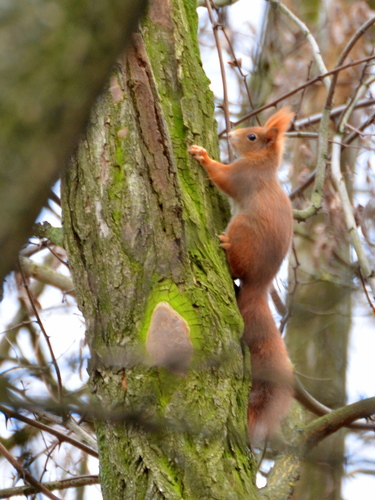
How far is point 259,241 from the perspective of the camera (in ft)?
10.2

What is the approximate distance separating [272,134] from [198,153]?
4.25ft

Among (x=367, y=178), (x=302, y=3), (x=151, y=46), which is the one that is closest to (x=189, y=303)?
(x=151, y=46)

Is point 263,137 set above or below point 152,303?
above

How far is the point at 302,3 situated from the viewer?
6395mm

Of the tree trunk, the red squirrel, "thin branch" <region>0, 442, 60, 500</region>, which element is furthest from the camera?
the red squirrel

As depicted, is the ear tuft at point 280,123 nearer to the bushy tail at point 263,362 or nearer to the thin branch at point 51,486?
the bushy tail at point 263,362

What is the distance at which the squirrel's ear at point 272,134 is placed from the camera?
3.74 metres

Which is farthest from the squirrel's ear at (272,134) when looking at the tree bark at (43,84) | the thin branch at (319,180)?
the tree bark at (43,84)

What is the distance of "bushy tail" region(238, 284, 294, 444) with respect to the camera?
2.60 m

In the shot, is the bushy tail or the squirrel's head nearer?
the bushy tail

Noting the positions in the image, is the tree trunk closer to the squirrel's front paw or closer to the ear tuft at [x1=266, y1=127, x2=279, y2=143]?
the squirrel's front paw

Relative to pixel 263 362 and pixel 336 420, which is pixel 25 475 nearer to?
pixel 263 362

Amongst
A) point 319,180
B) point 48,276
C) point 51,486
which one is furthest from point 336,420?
point 48,276

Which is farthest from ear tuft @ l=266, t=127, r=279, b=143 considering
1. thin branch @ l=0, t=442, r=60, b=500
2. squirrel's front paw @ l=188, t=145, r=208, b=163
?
thin branch @ l=0, t=442, r=60, b=500
